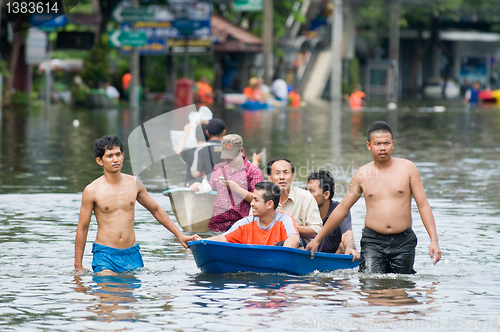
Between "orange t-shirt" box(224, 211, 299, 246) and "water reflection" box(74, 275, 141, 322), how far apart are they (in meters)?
1.00

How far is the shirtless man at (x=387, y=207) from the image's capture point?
737 cm

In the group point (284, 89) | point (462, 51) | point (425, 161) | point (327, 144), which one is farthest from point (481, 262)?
point (462, 51)

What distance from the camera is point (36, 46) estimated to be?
38.0m

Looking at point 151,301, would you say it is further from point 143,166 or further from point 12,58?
point 12,58

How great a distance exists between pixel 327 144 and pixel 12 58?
1877 cm

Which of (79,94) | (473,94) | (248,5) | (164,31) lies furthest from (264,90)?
(473,94)

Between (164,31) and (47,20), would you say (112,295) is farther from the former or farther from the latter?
(164,31)

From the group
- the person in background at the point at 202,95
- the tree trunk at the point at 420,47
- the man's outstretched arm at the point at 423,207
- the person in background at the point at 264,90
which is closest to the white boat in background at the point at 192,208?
the man's outstretched arm at the point at 423,207

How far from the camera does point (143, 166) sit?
13789 mm

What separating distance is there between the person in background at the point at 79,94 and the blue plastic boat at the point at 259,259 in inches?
1239

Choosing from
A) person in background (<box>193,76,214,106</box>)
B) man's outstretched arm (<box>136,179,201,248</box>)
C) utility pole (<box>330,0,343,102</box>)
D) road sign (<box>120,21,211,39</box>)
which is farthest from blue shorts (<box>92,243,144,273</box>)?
utility pole (<box>330,0,343,102</box>)

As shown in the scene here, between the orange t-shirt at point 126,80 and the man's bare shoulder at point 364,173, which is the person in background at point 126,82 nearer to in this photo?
the orange t-shirt at point 126,80

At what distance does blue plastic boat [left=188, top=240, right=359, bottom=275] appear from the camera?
7.71 meters

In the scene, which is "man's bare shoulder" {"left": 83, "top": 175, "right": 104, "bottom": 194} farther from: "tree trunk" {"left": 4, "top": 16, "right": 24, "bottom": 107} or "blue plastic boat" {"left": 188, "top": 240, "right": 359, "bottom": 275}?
"tree trunk" {"left": 4, "top": 16, "right": 24, "bottom": 107}
